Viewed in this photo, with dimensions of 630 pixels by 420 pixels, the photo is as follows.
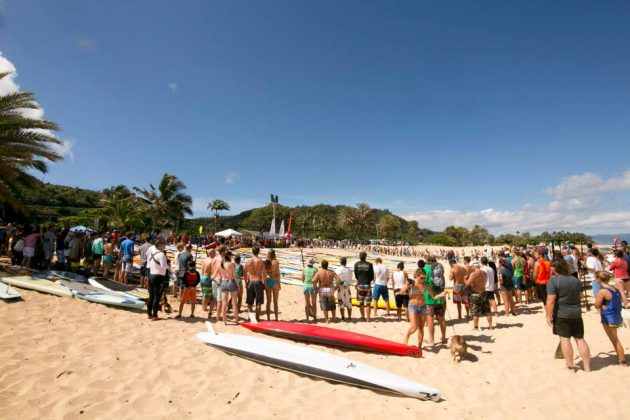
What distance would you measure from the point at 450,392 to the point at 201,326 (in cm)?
509

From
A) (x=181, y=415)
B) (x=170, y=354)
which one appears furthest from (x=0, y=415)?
(x=170, y=354)

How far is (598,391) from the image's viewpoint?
4.49 meters

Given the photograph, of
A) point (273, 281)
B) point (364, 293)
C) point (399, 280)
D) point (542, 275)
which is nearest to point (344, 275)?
point (364, 293)

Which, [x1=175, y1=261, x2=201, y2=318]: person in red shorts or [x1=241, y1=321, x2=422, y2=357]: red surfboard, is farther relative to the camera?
[x1=175, y1=261, x2=201, y2=318]: person in red shorts

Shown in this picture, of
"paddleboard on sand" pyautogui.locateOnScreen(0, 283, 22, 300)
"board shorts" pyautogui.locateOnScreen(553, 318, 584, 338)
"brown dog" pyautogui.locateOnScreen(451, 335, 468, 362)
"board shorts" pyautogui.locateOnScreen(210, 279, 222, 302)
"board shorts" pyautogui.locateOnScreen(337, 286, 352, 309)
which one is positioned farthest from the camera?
"board shorts" pyautogui.locateOnScreen(337, 286, 352, 309)

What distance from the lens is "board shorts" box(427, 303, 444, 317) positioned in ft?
21.1

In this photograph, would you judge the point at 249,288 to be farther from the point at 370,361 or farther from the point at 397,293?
the point at 397,293

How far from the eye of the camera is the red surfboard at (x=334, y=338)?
6113 millimetres

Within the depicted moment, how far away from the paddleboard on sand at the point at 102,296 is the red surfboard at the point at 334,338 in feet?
9.61

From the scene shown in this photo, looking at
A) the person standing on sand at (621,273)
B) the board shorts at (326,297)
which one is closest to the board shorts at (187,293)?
the board shorts at (326,297)

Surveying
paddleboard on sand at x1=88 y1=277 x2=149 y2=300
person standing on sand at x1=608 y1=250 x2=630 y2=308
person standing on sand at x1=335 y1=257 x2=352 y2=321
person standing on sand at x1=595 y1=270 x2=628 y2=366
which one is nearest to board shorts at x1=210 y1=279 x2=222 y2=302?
paddleboard on sand at x1=88 y1=277 x2=149 y2=300

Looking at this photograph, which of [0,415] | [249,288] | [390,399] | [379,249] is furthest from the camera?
[379,249]

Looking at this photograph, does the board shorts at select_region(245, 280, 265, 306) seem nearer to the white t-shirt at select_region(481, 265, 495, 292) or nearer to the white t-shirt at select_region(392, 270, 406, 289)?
the white t-shirt at select_region(392, 270, 406, 289)

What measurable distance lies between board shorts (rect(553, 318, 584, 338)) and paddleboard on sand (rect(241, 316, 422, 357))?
2284 mm
